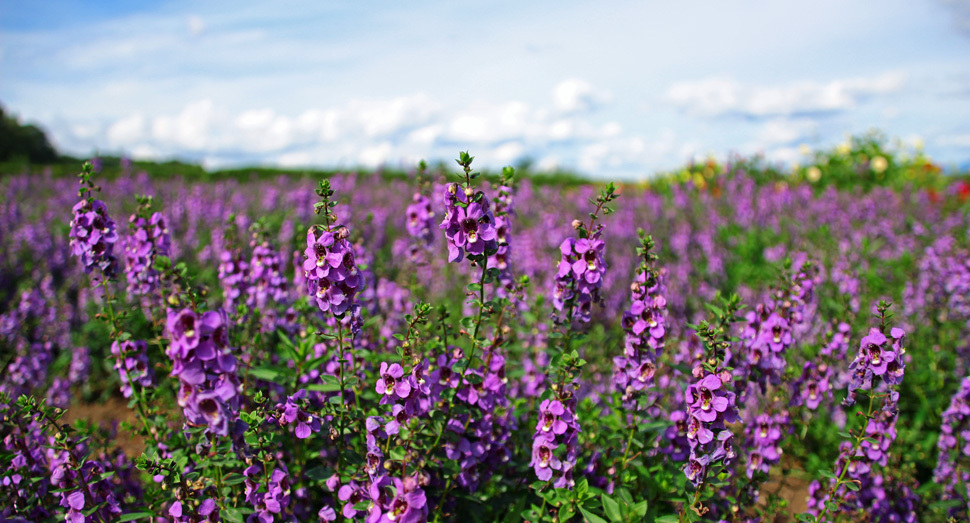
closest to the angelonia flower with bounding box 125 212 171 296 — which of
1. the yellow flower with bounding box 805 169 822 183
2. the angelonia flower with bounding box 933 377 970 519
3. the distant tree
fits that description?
the angelonia flower with bounding box 933 377 970 519

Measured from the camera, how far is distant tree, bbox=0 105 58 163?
24.7m

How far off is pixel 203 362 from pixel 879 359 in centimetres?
284

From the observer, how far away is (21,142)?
25250mm

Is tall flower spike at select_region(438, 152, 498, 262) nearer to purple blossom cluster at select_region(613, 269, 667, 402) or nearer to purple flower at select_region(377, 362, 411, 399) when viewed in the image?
purple flower at select_region(377, 362, 411, 399)

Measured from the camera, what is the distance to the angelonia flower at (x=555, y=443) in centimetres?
236

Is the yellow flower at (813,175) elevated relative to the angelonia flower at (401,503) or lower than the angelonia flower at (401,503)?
elevated

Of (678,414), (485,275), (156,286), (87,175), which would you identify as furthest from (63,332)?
(678,414)

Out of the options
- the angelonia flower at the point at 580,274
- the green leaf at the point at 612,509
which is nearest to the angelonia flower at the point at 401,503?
the green leaf at the point at 612,509

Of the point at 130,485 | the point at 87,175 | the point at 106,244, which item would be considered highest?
the point at 87,175

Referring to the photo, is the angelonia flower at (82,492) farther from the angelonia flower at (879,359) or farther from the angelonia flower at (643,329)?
the angelonia flower at (879,359)

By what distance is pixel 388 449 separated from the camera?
231cm

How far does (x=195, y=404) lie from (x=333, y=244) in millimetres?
752

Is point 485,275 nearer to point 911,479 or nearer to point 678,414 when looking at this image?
point 678,414

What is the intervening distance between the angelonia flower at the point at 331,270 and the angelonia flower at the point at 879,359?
233 centimetres
